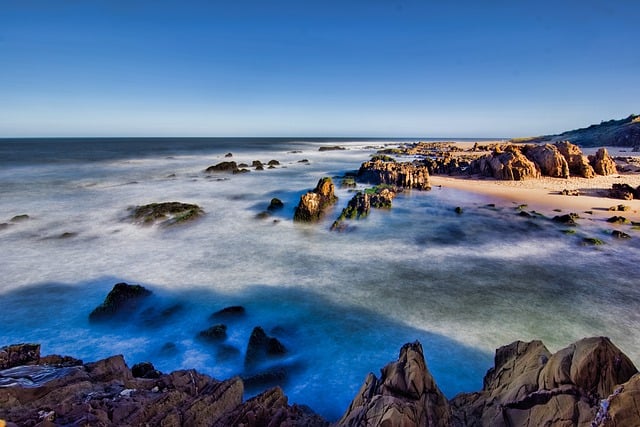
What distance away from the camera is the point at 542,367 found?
508 centimetres

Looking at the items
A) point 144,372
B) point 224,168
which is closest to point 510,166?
point 144,372

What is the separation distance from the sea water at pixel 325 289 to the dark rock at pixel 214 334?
0.21m

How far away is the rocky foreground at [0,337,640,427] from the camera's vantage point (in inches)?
169

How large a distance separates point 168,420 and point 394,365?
3.63 metres

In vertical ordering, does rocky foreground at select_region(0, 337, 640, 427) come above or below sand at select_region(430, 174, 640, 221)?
below

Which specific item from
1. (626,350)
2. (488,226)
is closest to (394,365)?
(626,350)

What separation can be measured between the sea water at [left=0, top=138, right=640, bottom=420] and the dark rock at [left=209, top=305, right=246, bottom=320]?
259 mm

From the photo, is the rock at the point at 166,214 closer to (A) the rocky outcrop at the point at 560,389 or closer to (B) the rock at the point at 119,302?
(B) the rock at the point at 119,302

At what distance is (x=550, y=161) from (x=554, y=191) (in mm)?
7737

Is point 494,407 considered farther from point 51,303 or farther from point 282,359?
point 51,303

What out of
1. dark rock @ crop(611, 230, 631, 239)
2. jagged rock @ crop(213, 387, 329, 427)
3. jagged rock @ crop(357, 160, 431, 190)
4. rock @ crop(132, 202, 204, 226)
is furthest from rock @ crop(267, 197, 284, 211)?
dark rock @ crop(611, 230, 631, 239)

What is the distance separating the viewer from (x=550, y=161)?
32.7 m

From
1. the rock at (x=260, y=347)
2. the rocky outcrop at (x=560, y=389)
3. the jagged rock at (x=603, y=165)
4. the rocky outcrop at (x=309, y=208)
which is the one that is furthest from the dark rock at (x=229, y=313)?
the jagged rock at (x=603, y=165)

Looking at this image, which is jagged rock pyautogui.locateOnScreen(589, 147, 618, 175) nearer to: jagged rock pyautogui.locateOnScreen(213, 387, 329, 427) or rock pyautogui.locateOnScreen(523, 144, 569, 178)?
rock pyautogui.locateOnScreen(523, 144, 569, 178)
